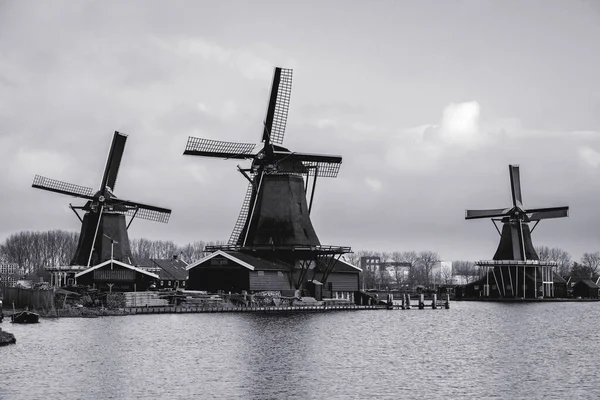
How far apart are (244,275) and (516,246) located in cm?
4270

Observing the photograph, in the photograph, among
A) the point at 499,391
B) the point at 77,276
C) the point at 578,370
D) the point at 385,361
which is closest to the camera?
the point at 499,391

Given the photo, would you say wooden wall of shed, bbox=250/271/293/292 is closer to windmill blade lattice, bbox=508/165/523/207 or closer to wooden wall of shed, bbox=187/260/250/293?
wooden wall of shed, bbox=187/260/250/293

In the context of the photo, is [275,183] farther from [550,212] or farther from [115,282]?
[550,212]

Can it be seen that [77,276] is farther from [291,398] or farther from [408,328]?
[291,398]

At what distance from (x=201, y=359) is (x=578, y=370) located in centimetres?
1482

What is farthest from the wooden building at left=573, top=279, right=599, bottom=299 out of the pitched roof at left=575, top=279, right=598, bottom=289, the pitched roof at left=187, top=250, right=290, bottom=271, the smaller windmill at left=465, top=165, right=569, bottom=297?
the pitched roof at left=187, top=250, right=290, bottom=271

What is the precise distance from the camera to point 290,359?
126ft

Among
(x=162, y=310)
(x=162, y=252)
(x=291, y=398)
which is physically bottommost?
(x=291, y=398)

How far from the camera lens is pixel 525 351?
144ft

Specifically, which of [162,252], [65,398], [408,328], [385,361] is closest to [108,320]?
[408,328]

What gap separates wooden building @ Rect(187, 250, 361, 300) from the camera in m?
66.2

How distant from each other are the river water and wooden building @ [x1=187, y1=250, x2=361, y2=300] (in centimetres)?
572

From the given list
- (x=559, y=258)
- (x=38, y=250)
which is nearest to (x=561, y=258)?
(x=559, y=258)

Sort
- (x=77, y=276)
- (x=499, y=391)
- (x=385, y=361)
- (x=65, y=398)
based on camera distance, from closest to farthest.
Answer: (x=65, y=398) < (x=499, y=391) < (x=385, y=361) < (x=77, y=276)
